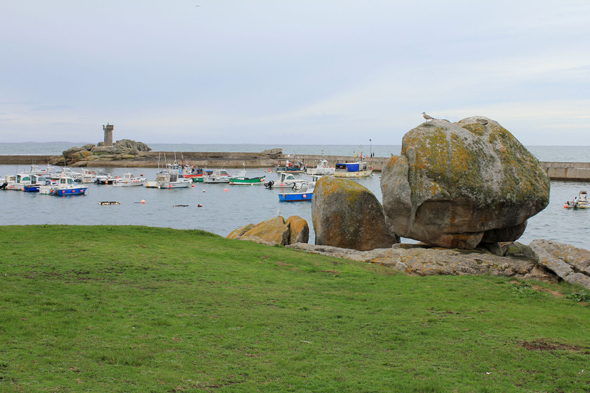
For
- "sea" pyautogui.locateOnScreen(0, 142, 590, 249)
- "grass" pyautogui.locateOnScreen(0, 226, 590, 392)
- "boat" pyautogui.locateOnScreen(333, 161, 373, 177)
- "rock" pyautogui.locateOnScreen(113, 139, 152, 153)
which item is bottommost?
"sea" pyautogui.locateOnScreen(0, 142, 590, 249)

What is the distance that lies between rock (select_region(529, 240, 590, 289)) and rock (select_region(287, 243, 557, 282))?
447mm

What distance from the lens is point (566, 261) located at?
541 inches

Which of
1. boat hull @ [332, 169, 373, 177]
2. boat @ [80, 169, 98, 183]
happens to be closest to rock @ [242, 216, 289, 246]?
boat @ [80, 169, 98, 183]

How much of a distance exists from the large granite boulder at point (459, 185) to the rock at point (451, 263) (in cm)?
107

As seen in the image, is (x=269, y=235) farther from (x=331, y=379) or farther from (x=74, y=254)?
(x=331, y=379)

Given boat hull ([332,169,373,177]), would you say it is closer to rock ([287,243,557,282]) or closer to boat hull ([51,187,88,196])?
boat hull ([51,187,88,196])

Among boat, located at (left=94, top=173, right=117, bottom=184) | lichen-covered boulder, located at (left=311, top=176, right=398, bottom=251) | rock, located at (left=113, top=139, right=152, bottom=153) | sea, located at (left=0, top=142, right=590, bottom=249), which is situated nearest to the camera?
lichen-covered boulder, located at (left=311, top=176, right=398, bottom=251)

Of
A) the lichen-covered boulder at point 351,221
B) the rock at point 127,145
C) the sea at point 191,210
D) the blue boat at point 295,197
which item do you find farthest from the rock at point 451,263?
the rock at point 127,145

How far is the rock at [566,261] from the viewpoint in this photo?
42.6 ft

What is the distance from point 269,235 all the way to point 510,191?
34.1 feet

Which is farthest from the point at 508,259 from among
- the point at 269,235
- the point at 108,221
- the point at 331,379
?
the point at 108,221

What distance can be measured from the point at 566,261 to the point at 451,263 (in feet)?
10.5

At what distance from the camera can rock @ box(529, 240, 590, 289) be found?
42.6ft

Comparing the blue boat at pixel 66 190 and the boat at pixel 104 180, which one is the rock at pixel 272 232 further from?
the boat at pixel 104 180
